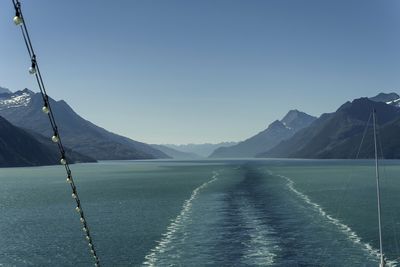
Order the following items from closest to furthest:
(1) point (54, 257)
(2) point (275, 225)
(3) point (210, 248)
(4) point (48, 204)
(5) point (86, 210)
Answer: (1) point (54, 257) < (3) point (210, 248) < (2) point (275, 225) < (5) point (86, 210) < (4) point (48, 204)

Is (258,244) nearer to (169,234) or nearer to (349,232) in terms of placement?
(169,234)

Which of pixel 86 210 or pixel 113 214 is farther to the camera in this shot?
pixel 86 210

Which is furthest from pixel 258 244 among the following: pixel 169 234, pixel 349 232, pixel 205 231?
pixel 349 232

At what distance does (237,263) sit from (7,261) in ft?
103

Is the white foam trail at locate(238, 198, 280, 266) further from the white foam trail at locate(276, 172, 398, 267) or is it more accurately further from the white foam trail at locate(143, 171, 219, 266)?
the white foam trail at locate(276, 172, 398, 267)

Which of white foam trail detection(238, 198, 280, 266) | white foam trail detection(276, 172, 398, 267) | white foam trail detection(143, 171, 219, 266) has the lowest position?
white foam trail detection(276, 172, 398, 267)

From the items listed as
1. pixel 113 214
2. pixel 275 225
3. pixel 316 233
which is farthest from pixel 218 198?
pixel 316 233

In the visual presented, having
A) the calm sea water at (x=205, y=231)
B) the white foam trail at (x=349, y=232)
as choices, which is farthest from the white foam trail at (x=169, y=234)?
the white foam trail at (x=349, y=232)

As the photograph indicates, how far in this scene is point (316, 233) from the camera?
7506cm

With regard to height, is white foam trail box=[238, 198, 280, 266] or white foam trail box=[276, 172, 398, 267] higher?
white foam trail box=[238, 198, 280, 266]

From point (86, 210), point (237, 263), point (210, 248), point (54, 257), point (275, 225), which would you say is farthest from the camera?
point (86, 210)

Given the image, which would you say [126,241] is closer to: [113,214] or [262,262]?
[262,262]

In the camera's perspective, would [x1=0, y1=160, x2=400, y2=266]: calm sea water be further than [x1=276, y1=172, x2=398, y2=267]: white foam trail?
No

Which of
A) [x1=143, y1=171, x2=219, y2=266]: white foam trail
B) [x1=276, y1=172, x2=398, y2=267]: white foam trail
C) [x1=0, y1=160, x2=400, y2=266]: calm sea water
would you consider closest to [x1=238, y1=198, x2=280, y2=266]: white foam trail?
[x1=0, y1=160, x2=400, y2=266]: calm sea water
